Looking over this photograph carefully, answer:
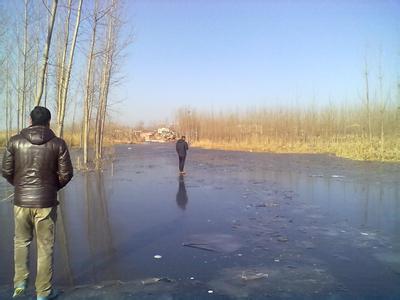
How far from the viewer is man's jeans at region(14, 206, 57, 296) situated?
400 centimetres

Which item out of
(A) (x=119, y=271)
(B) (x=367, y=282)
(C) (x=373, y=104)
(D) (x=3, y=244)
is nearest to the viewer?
(B) (x=367, y=282)

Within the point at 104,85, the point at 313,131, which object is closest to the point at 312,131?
the point at 313,131

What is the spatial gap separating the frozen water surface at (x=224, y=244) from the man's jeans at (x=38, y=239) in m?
0.28

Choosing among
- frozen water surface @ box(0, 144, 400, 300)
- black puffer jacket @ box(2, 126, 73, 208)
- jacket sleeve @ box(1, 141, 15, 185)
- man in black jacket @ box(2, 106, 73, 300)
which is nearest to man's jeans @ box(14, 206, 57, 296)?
man in black jacket @ box(2, 106, 73, 300)

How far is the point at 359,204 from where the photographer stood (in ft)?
32.2

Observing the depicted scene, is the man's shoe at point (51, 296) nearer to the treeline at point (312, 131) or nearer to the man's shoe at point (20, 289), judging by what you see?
the man's shoe at point (20, 289)

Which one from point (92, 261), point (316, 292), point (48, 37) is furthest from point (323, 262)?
point (48, 37)

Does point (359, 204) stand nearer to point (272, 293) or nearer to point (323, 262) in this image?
point (323, 262)

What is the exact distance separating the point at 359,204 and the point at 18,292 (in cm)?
870

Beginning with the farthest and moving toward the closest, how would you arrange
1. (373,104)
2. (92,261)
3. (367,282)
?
(373,104) → (92,261) → (367,282)

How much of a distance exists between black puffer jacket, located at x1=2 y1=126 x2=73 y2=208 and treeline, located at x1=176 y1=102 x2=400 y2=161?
943 inches

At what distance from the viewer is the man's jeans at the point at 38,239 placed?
400 cm

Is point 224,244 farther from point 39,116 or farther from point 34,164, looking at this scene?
point 39,116

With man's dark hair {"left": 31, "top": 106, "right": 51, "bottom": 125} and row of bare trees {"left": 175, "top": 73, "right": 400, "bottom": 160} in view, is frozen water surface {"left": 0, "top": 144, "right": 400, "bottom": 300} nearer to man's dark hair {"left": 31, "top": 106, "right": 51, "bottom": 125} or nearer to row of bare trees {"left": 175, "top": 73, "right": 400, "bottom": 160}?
man's dark hair {"left": 31, "top": 106, "right": 51, "bottom": 125}
